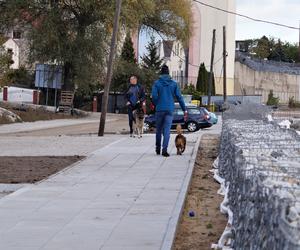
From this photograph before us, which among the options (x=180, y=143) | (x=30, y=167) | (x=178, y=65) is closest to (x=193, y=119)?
(x=180, y=143)

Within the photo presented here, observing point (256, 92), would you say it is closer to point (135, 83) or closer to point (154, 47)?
point (154, 47)

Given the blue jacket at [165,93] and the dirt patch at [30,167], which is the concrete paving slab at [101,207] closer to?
the dirt patch at [30,167]

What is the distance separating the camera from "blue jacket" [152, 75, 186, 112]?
13.5 metres

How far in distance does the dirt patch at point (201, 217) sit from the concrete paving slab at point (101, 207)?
151mm

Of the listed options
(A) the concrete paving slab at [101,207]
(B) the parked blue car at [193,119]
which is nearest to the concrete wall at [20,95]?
(B) the parked blue car at [193,119]

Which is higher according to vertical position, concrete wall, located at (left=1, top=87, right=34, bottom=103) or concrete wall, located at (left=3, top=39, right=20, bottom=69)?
concrete wall, located at (left=3, top=39, right=20, bottom=69)

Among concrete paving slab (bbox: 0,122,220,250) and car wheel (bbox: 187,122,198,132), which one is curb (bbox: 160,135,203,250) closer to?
concrete paving slab (bbox: 0,122,220,250)

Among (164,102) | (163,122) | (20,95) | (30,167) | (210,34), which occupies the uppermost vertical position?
(210,34)

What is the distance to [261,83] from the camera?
313 ft

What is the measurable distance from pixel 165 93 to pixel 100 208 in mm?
5810

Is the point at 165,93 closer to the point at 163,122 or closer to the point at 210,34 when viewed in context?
the point at 163,122

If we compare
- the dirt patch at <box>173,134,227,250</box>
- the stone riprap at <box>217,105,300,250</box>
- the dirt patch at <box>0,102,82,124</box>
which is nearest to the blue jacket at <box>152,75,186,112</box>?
the dirt patch at <box>173,134,227,250</box>

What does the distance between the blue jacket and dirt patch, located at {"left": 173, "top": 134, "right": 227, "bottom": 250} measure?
1915 mm

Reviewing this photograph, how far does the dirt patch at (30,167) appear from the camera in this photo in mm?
10992
